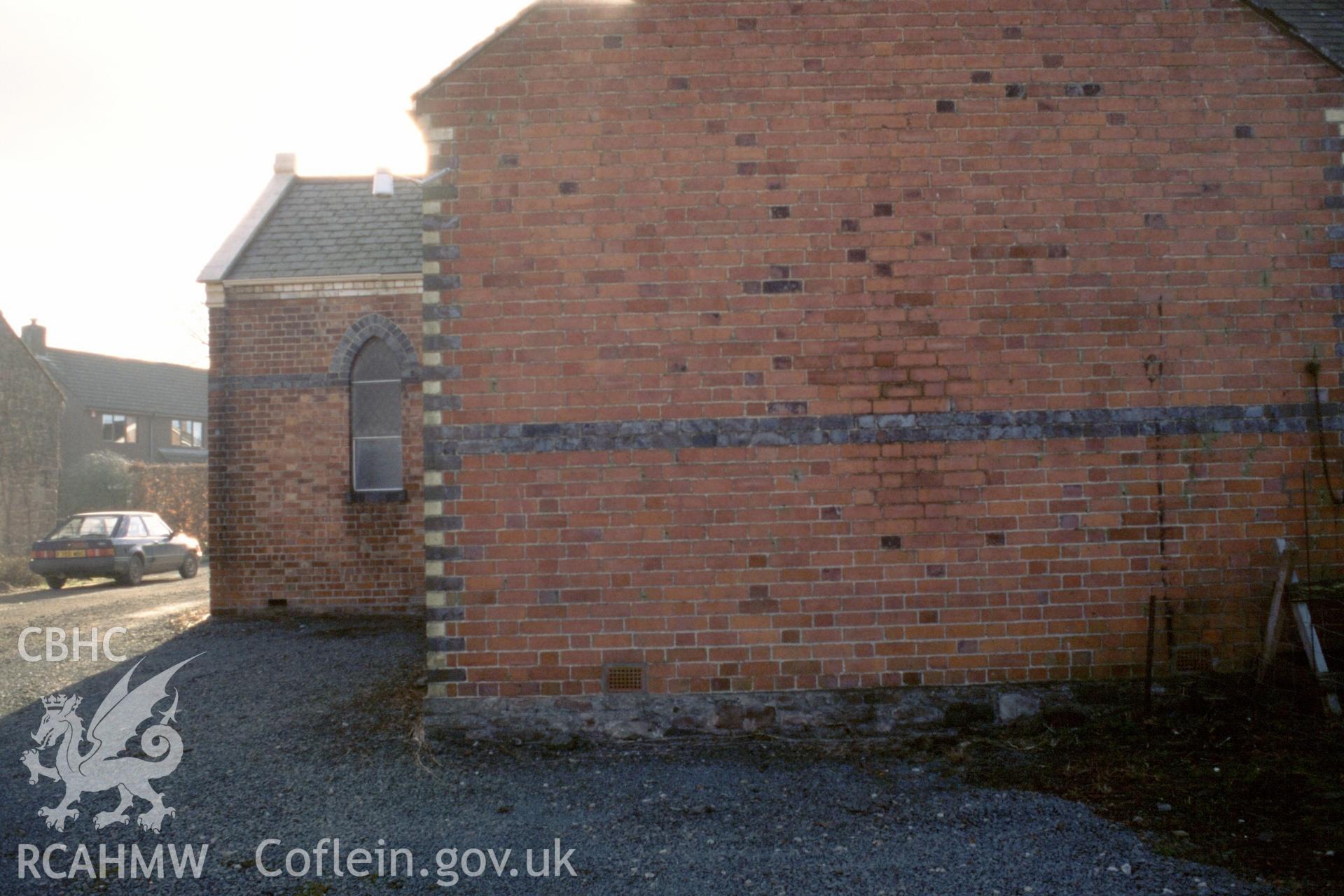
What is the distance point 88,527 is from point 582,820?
1696cm

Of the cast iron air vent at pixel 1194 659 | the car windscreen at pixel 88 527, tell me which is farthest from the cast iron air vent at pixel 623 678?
the car windscreen at pixel 88 527

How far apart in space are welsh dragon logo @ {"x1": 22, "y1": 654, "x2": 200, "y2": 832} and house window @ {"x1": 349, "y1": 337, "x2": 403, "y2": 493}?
461 cm

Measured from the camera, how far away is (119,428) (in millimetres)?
37594

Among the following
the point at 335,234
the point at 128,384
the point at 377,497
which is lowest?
the point at 377,497

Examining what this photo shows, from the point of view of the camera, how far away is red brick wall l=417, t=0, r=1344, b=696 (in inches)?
213

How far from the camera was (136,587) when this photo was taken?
54.0 feet

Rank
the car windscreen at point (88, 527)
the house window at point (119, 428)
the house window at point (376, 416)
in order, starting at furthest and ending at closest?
the house window at point (119, 428) → the car windscreen at point (88, 527) → the house window at point (376, 416)

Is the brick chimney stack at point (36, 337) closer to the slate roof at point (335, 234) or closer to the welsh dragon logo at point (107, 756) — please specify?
the slate roof at point (335, 234)

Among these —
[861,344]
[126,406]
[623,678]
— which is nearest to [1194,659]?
[861,344]

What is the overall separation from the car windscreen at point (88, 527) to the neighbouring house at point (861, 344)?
592 inches

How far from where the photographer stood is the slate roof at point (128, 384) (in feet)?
119

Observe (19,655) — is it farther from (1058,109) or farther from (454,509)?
(1058,109)

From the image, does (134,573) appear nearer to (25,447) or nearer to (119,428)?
(25,447)
